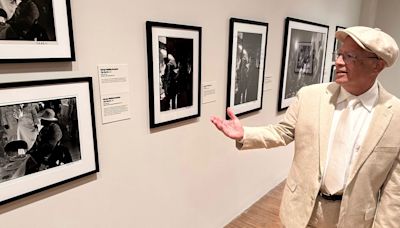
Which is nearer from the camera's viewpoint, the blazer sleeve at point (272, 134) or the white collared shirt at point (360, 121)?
the white collared shirt at point (360, 121)

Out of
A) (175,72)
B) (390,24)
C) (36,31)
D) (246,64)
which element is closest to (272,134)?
(175,72)

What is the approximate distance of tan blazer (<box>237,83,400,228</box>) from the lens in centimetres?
127

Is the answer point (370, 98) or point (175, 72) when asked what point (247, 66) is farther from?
point (370, 98)

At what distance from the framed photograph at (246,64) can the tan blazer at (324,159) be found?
796mm

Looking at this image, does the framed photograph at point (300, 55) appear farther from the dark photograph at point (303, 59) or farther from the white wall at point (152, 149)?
the white wall at point (152, 149)

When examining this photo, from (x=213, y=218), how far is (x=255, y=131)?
1.23 m

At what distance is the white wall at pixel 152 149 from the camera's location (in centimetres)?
134

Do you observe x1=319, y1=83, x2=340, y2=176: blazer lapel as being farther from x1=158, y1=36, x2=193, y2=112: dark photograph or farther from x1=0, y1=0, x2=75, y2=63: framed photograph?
x1=0, y1=0, x2=75, y2=63: framed photograph

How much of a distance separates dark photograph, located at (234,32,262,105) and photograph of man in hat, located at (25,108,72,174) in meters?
1.47

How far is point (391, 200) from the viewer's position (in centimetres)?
132

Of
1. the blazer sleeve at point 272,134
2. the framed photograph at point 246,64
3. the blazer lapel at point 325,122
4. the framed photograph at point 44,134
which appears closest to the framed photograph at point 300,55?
the framed photograph at point 246,64

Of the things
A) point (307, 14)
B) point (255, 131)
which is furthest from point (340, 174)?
point (307, 14)

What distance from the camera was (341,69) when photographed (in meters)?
1.33

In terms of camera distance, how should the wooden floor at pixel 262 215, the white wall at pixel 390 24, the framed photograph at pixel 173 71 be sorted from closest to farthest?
the framed photograph at pixel 173 71 → the wooden floor at pixel 262 215 → the white wall at pixel 390 24
